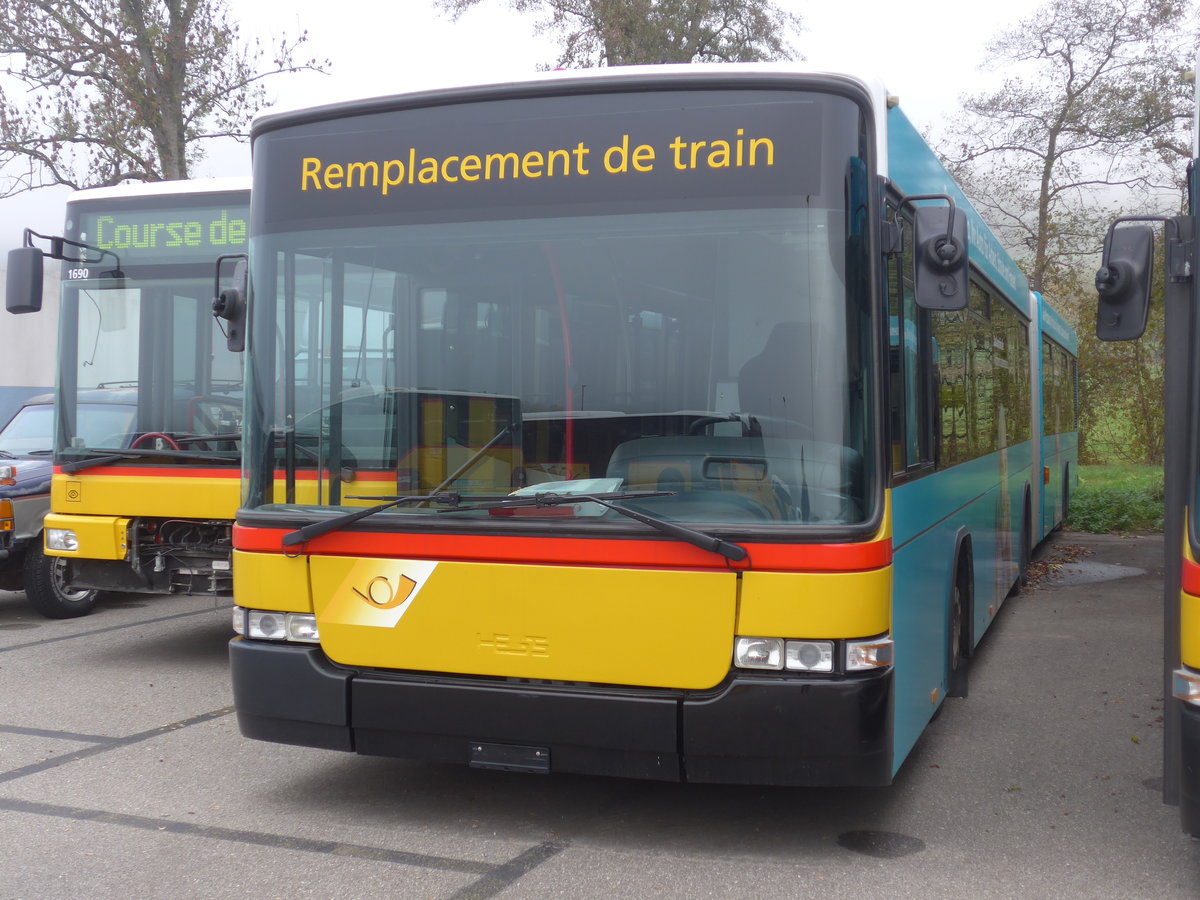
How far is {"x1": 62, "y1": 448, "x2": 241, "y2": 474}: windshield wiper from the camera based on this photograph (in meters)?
8.05

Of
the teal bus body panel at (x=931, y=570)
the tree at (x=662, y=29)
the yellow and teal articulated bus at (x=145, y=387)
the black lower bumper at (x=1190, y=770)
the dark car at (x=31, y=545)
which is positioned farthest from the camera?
the tree at (x=662, y=29)

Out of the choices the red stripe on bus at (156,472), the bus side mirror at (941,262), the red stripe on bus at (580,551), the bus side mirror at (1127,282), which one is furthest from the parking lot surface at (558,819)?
the bus side mirror at (941,262)

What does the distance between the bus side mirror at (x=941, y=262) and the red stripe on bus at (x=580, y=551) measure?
86cm

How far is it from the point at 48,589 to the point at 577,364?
7.43 meters

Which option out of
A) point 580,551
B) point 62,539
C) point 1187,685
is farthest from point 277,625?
point 62,539

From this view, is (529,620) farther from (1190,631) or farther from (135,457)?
(135,457)

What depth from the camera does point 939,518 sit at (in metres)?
5.80

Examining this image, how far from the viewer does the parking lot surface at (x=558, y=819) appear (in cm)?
429

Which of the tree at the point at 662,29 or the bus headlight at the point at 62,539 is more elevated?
the tree at the point at 662,29

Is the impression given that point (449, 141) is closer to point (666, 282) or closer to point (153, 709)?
point (666, 282)

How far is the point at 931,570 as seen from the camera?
559 centimetres

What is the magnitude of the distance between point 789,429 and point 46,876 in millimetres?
2934

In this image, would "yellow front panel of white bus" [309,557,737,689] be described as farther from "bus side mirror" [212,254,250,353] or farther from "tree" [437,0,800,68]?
Answer: "tree" [437,0,800,68]

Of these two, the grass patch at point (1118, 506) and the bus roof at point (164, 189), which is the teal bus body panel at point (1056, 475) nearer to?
the grass patch at point (1118, 506)
